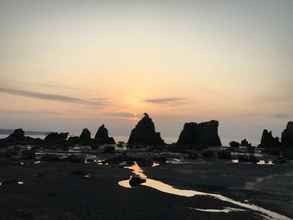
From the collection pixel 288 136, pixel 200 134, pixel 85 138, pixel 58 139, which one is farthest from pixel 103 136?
pixel 288 136

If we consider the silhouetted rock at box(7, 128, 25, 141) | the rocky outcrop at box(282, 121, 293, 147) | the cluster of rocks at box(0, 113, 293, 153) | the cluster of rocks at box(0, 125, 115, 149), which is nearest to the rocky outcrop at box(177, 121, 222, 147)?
the cluster of rocks at box(0, 113, 293, 153)

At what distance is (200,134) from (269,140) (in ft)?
85.3

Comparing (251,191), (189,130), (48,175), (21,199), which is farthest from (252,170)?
(189,130)

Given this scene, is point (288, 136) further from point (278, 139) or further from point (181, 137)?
point (181, 137)

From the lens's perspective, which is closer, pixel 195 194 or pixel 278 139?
pixel 195 194

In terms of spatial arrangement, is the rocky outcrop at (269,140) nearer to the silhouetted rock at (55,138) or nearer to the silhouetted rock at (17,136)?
the silhouetted rock at (55,138)

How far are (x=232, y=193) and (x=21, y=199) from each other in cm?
2203

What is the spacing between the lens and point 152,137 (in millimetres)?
168500

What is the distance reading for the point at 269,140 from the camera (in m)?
168

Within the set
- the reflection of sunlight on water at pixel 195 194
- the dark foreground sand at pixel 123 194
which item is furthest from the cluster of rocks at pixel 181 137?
the reflection of sunlight on water at pixel 195 194

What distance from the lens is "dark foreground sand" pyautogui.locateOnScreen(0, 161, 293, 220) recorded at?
34812 millimetres

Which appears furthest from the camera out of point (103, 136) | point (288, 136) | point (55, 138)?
point (103, 136)

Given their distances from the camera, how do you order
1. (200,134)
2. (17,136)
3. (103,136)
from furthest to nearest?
(103,136), (200,134), (17,136)

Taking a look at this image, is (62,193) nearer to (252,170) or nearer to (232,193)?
(232,193)
